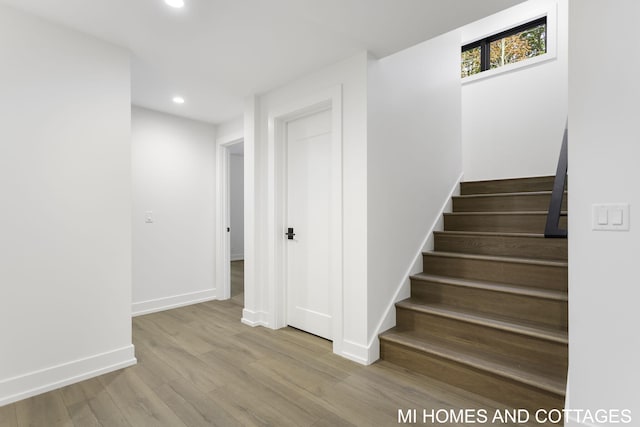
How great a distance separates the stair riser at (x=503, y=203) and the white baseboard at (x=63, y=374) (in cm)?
359

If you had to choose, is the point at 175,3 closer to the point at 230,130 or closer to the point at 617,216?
the point at 230,130

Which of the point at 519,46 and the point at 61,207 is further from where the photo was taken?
the point at 519,46

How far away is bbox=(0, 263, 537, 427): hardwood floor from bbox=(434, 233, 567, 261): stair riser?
4.38 ft

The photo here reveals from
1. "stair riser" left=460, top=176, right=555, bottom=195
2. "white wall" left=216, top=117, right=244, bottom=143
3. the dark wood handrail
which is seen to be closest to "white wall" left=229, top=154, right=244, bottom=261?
"white wall" left=216, top=117, right=244, bottom=143

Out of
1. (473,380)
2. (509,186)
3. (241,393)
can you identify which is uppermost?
(509,186)

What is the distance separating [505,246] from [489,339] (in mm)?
981

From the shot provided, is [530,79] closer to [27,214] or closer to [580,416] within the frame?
[580,416]

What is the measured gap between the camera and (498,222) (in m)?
3.17

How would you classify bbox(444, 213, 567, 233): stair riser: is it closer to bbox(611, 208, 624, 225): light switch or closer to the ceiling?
bbox(611, 208, 624, 225): light switch

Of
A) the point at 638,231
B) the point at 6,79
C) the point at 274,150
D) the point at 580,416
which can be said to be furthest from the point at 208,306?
the point at 638,231

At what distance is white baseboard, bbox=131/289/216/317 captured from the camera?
3789 millimetres

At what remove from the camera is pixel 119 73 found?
2.47 meters

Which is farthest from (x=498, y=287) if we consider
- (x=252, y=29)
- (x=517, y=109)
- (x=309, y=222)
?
(x=517, y=109)

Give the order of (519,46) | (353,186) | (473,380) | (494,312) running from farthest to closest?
(519,46)
(353,186)
(494,312)
(473,380)
